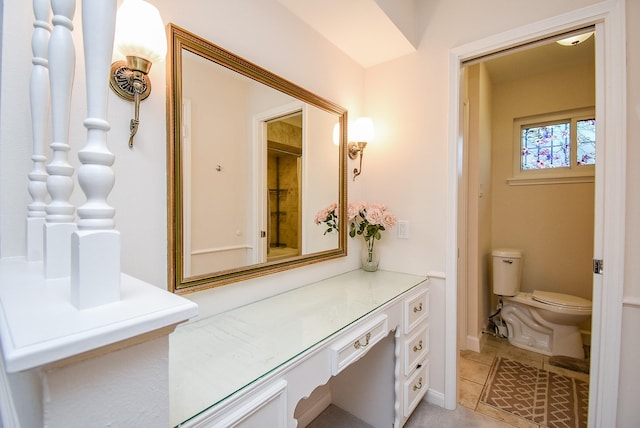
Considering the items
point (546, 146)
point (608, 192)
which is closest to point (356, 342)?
point (608, 192)

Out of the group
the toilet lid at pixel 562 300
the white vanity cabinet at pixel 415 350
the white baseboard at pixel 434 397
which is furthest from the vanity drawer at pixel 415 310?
the toilet lid at pixel 562 300

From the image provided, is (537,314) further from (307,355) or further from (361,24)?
(361,24)

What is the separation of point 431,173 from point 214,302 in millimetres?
1475

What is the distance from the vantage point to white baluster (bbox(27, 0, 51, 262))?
66 centimetres

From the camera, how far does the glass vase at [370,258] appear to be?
201cm

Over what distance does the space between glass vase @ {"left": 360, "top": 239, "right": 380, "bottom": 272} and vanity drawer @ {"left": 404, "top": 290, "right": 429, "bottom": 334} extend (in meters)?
0.38

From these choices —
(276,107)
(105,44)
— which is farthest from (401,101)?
(105,44)

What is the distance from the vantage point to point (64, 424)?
1.19 ft

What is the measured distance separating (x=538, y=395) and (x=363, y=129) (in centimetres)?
218

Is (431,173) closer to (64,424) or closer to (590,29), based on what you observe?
(590,29)

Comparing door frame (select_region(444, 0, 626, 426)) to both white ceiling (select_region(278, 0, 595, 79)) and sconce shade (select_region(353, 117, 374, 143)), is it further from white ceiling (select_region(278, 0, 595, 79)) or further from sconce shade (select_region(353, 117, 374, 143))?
sconce shade (select_region(353, 117, 374, 143))

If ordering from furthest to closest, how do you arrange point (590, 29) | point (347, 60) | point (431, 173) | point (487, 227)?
1. point (487, 227)
2. point (347, 60)
3. point (431, 173)
4. point (590, 29)

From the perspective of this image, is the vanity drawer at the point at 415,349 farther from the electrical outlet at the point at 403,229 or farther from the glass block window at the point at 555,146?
the glass block window at the point at 555,146

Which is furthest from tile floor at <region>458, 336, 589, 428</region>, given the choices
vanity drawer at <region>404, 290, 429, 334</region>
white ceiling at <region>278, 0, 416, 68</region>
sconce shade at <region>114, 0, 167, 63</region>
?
sconce shade at <region>114, 0, 167, 63</region>
